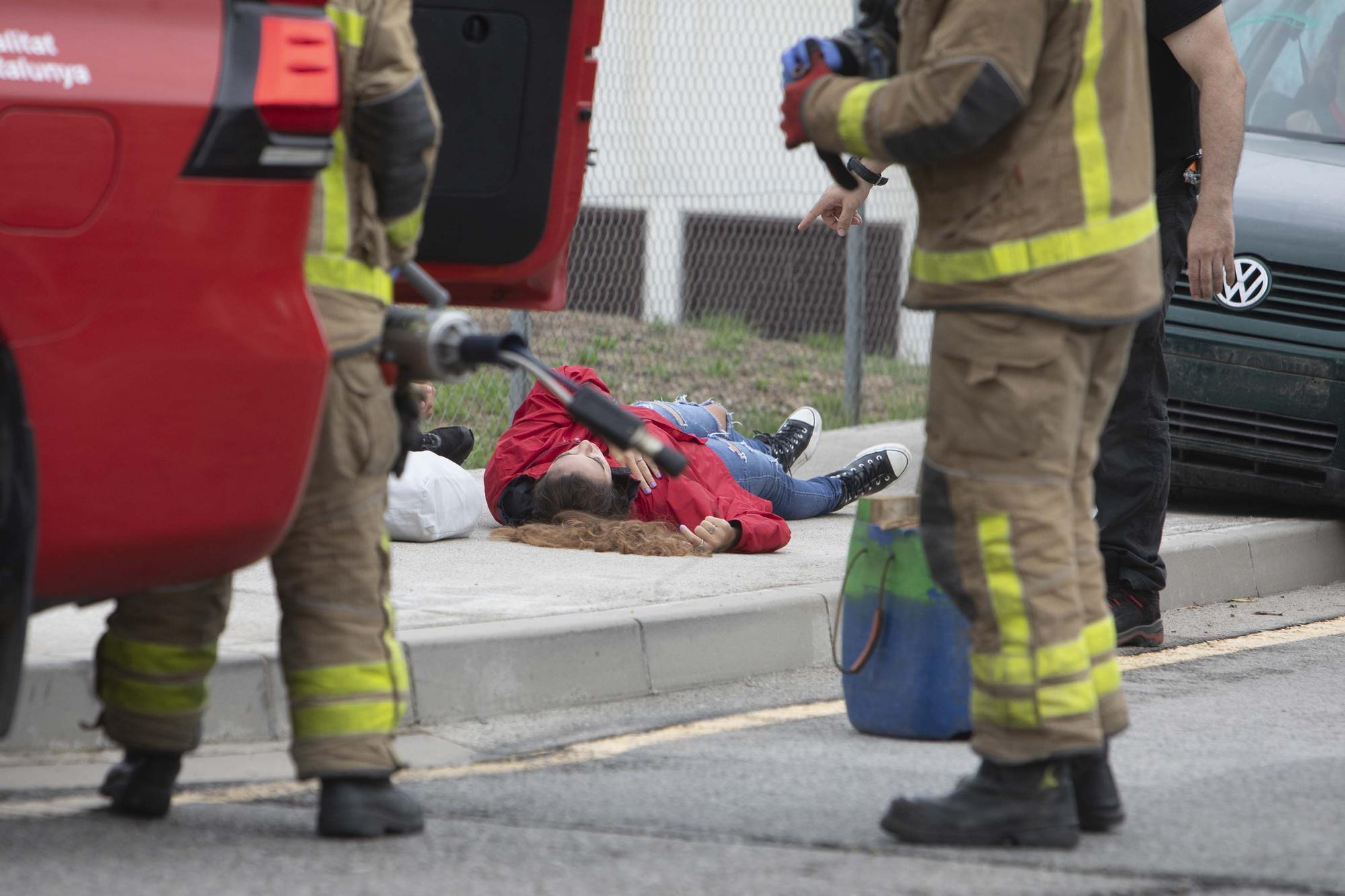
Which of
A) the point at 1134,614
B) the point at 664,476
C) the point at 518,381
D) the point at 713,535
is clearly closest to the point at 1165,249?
the point at 1134,614

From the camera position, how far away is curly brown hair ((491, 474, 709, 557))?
631 centimetres

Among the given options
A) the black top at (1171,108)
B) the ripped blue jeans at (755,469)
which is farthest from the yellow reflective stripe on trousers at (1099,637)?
the ripped blue jeans at (755,469)

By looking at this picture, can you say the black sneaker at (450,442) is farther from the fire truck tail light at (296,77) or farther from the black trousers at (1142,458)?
the fire truck tail light at (296,77)

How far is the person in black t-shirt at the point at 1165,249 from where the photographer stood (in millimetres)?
5406

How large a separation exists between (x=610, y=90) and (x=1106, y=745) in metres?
6.82

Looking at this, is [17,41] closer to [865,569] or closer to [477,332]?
[477,332]

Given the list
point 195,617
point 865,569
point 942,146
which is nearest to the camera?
point 942,146

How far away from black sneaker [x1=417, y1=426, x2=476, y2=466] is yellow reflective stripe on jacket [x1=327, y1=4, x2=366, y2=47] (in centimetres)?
367

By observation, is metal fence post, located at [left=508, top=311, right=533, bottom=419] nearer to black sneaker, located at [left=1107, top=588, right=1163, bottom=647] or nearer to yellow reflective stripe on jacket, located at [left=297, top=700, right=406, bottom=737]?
black sneaker, located at [left=1107, top=588, right=1163, bottom=647]

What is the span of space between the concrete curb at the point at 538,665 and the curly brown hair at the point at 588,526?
2.29 ft

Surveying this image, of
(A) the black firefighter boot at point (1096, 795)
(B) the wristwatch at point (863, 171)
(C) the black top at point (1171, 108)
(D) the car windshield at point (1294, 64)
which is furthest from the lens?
(D) the car windshield at point (1294, 64)

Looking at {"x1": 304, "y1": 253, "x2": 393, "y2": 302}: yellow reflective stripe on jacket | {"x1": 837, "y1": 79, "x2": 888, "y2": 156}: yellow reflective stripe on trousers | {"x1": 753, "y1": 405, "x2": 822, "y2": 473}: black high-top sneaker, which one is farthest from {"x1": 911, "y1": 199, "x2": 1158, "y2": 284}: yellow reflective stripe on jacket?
{"x1": 753, "y1": 405, "x2": 822, "y2": 473}: black high-top sneaker

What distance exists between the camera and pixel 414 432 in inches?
146

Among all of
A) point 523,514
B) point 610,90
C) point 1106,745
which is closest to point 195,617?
point 1106,745
